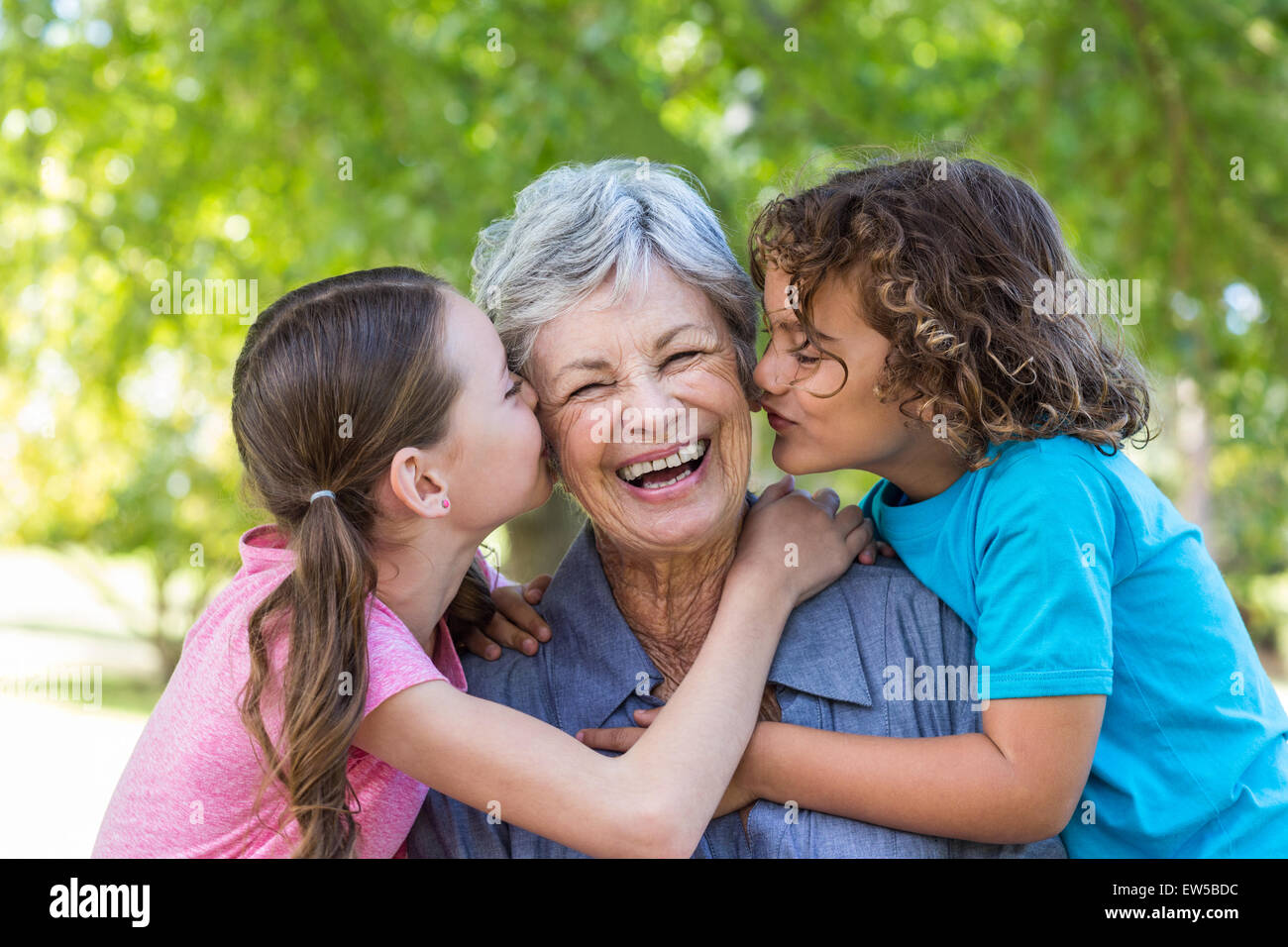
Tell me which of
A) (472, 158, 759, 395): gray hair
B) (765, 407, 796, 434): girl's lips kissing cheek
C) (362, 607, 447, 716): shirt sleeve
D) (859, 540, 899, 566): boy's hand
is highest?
(472, 158, 759, 395): gray hair

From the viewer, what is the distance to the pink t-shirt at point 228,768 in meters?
2.10

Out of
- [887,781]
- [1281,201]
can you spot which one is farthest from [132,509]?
[887,781]

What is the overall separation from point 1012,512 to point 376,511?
115cm

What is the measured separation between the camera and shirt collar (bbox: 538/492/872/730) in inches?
89.8

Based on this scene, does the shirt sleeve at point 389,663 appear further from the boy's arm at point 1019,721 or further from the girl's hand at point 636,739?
the boy's arm at point 1019,721

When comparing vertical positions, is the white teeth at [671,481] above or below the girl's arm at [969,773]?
above

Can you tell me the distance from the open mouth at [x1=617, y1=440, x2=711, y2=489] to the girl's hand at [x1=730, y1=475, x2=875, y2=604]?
0.66 ft

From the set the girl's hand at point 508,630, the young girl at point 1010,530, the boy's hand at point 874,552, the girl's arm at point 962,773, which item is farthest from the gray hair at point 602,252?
the girl's arm at point 962,773

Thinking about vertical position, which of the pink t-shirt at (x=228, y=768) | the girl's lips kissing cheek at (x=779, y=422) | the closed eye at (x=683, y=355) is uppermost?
the closed eye at (x=683, y=355)

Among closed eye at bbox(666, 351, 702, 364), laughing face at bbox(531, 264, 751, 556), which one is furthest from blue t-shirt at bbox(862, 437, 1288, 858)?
closed eye at bbox(666, 351, 702, 364)

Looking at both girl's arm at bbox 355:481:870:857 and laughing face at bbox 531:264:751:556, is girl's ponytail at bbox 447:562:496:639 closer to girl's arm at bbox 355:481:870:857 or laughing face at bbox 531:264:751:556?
laughing face at bbox 531:264:751:556

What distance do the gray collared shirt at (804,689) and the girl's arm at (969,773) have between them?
0.08 meters

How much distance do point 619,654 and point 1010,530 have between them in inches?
31.4

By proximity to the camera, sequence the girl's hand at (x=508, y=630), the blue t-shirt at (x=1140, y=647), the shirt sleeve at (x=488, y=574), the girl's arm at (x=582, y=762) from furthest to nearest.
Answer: the shirt sleeve at (x=488, y=574) → the girl's hand at (x=508, y=630) → the blue t-shirt at (x=1140, y=647) → the girl's arm at (x=582, y=762)
